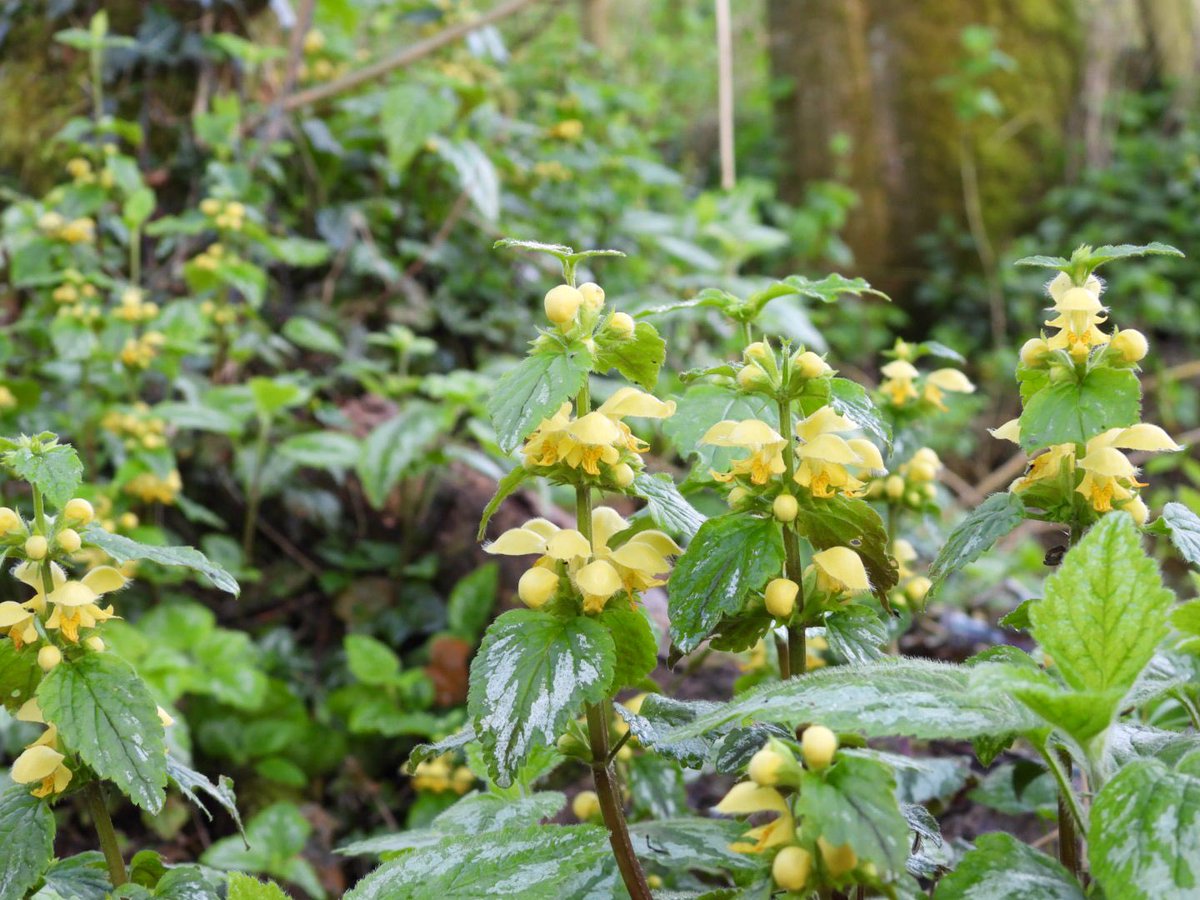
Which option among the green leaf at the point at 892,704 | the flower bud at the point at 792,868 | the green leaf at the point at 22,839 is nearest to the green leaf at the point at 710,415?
the green leaf at the point at 892,704

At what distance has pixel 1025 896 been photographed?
25.8 inches

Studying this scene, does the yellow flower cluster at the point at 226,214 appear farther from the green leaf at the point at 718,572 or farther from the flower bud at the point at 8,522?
the green leaf at the point at 718,572

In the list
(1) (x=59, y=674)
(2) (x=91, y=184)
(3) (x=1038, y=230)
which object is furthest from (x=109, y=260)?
(3) (x=1038, y=230)

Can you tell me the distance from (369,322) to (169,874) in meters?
2.49

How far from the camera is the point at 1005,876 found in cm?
67

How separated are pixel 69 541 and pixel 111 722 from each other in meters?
0.16

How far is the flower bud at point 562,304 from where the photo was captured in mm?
804

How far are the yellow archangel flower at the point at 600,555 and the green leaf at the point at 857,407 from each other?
0.61 ft

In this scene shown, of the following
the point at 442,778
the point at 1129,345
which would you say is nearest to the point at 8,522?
the point at 1129,345

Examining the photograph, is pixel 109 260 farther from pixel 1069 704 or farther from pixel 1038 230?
pixel 1038 230

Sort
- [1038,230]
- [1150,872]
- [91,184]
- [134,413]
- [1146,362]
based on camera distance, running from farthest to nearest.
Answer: [1038,230] → [1146,362] → [91,184] → [134,413] → [1150,872]

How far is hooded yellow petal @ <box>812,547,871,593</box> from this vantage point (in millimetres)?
842

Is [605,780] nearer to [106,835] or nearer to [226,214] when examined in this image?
[106,835]

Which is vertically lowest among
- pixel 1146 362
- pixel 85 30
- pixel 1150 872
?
pixel 1146 362
